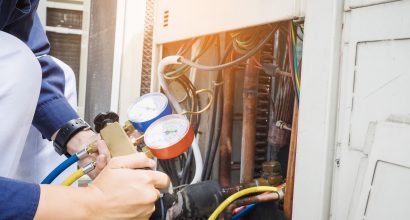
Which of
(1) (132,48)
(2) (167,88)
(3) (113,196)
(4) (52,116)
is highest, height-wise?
(1) (132,48)

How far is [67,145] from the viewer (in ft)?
3.54

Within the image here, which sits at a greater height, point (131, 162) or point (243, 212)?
Answer: point (131, 162)

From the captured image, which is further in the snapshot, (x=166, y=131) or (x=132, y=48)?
(x=132, y=48)

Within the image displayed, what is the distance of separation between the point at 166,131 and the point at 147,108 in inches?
8.5

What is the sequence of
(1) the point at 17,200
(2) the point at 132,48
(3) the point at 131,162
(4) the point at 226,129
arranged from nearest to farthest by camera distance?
(1) the point at 17,200 → (3) the point at 131,162 → (4) the point at 226,129 → (2) the point at 132,48

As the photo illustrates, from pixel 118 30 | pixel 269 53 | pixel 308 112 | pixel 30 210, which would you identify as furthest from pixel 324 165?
pixel 118 30

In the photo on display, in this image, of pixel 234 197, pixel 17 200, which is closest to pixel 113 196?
pixel 17 200

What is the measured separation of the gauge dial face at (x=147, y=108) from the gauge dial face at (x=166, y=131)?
7 centimetres

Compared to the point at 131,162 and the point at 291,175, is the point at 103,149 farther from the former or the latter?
the point at 291,175

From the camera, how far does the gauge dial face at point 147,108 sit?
997 millimetres

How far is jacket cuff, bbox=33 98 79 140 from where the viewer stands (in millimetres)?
1099

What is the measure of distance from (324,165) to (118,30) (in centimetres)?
121

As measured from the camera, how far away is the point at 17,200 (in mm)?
Result: 578

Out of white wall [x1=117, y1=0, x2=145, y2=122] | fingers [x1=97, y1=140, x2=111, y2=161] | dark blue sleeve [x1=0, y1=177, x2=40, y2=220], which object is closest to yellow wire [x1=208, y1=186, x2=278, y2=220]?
fingers [x1=97, y1=140, x2=111, y2=161]
